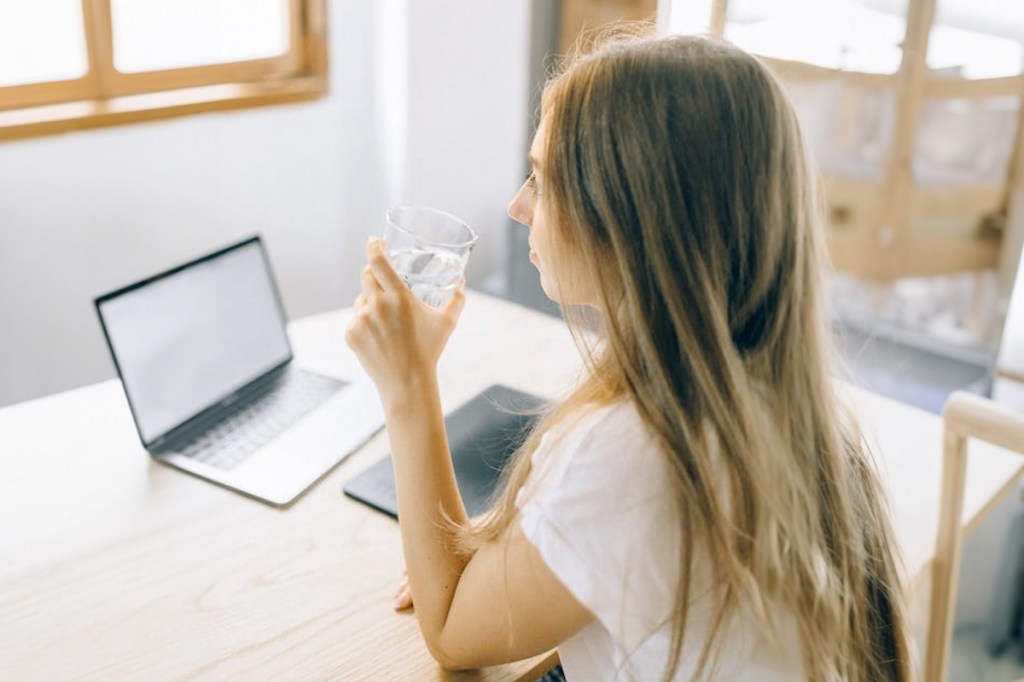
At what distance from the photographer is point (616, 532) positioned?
816 mm

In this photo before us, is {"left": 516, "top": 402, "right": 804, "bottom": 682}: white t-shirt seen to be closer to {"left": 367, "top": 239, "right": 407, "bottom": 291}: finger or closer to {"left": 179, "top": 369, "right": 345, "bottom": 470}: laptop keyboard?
{"left": 367, "top": 239, "right": 407, "bottom": 291}: finger

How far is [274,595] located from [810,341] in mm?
542

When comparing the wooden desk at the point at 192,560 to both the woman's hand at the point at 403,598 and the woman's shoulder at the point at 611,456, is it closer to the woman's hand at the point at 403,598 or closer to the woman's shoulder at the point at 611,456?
the woman's hand at the point at 403,598

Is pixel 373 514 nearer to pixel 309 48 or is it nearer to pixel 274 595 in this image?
pixel 274 595

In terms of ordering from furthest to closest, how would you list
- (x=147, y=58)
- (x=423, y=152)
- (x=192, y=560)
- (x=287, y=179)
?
1. (x=423, y=152)
2. (x=287, y=179)
3. (x=147, y=58)
4. (x=192, y=560)

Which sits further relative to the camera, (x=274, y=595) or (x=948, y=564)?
(x=948, y=564)

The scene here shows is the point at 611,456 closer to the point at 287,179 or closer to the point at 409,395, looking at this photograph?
the point at 409,395

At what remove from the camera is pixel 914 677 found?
98cm

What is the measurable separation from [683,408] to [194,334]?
706 millimetres

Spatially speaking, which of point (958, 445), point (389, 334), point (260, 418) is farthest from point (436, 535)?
point (958, 445)

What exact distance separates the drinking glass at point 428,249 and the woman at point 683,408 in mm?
249

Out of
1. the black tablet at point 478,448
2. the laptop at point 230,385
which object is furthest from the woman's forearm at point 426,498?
the laptop at point 230,385

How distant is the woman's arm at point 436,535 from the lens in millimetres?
859

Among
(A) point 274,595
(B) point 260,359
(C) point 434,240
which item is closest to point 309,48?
(B) point 260,359
